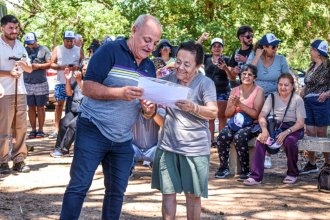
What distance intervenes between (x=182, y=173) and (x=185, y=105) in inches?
24.8

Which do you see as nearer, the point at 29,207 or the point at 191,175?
the point at 191,175

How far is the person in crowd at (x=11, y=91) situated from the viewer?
8.30 m

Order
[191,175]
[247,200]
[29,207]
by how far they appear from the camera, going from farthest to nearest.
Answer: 1. [247,200]
2. [29,207]
3. [191,175]

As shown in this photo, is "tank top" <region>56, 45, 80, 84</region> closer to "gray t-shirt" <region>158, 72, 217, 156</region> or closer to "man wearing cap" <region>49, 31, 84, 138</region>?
"man wearing cap" <region>49, 31, 84, 138</region>

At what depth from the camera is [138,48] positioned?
4816 mm

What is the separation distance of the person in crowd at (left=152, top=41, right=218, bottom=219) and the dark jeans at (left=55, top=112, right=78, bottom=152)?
190 inches

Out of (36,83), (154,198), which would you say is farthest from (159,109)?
(36,83)

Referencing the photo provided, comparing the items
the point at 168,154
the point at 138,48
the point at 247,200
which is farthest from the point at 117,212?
the point at 247,200

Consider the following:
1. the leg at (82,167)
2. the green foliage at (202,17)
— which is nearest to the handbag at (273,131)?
the leg at (82,167)

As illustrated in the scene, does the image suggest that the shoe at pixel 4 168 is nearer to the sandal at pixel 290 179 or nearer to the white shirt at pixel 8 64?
the white shirt at pixel 8 64

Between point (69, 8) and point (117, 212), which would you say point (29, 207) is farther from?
point (69, 8)

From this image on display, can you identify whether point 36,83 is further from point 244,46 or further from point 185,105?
point 185,105

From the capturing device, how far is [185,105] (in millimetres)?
5016

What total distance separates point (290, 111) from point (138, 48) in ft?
13.3
